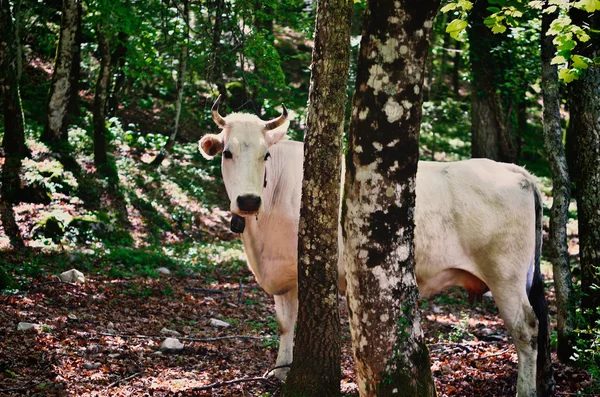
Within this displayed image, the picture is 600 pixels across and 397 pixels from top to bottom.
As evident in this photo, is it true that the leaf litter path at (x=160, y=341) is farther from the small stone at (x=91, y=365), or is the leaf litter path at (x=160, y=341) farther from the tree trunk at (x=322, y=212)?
the tree trunk at (x=322, y=212)

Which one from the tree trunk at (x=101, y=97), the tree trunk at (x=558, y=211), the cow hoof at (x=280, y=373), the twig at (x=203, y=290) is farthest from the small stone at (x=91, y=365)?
the tree trunk at (x=101, y=97)

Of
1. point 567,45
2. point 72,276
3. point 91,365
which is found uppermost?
point 567,45

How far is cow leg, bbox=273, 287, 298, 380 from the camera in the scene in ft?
23.3

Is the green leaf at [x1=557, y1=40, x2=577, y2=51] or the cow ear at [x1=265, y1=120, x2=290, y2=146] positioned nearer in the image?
the green leaf at [x1=557, y1=40, x2=577, y2=51]

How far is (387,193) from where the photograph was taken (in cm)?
390

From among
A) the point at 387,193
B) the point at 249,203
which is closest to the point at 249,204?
the point at 249,203

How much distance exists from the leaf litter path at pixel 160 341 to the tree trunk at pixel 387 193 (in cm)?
236

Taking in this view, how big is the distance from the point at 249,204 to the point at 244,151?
28.2 inches

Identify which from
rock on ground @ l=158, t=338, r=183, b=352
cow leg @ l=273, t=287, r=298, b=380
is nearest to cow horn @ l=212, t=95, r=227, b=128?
cow leg @ l=273, t=287, r=298, b=380

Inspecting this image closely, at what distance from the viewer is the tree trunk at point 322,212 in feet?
17.3

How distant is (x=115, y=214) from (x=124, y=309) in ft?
20.6

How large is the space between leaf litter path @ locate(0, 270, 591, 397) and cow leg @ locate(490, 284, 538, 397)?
0.36 m

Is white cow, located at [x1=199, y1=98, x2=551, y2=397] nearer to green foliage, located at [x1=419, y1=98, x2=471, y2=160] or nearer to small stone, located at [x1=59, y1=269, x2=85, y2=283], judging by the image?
small stone, located at [x1=59, y1=269, x2=85, y2=283]

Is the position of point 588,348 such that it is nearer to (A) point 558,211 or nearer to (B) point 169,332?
(A) point 558,211
